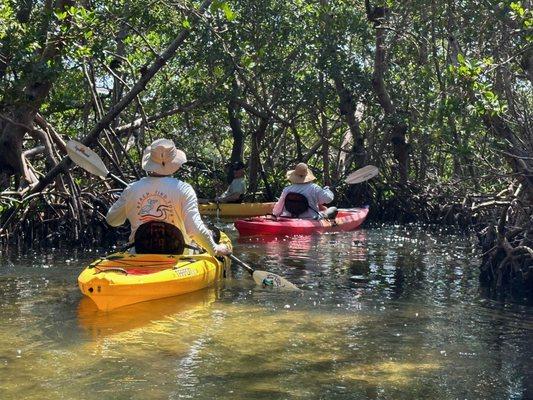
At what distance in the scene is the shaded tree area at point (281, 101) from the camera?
28.4 ft

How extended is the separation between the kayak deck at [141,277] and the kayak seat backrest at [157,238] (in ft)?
0.30

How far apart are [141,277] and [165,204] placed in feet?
2.13

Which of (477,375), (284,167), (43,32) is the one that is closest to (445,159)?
(284,167)

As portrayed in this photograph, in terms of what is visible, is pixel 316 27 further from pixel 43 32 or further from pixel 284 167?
pixel 43 32

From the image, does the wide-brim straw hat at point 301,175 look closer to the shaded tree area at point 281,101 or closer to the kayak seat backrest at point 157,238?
the shaded tree area at point 281,101

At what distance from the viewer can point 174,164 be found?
7.49m

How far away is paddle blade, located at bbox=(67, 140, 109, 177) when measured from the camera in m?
9.31

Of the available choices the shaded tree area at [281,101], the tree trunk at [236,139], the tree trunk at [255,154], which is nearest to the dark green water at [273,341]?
the shaded tree area at [281,101]

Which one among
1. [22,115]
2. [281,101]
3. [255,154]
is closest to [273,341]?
[22,115]

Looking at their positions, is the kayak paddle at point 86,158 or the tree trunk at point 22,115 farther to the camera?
the tree trunk at point 22,115

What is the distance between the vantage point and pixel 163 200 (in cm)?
734

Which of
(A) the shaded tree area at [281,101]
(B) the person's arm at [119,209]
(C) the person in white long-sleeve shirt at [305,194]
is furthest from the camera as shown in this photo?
(C) the person in white long-sleeve shirt at [305,194]

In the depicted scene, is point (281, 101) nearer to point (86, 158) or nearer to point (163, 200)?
point (86, 158)

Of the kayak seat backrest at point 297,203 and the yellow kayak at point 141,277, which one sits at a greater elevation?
the kayak seat backrest at point 297,203
